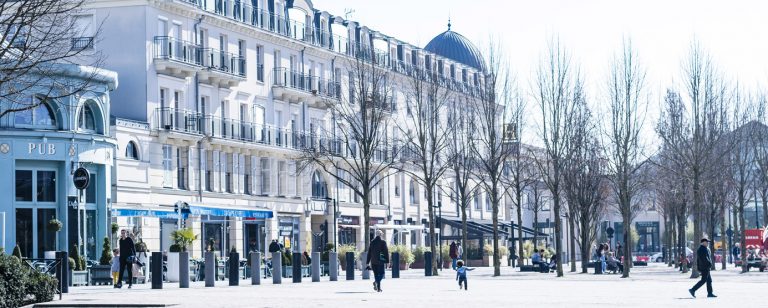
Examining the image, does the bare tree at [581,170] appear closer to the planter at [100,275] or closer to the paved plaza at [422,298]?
the paved plaza at [422,298]

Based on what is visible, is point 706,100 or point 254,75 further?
point 254,75

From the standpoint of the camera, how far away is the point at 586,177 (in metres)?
61.9

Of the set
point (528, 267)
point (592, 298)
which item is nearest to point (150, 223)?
point (528, 267)

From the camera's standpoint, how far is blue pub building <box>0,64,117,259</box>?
4475cm

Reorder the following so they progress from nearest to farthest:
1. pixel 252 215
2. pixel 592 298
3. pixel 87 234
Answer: pixel 592 298 → pixel 87 234 → pixel 252 215

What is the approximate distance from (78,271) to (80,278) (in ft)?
0.79

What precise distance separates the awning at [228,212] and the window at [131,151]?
3286mm

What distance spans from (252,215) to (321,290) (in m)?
23.3

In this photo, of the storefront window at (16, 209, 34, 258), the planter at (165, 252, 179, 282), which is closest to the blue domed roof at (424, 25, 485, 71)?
the storefront window at (16, 209, 34, 258)

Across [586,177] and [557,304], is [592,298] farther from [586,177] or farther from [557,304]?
[586,177]

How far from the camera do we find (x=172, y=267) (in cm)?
4353

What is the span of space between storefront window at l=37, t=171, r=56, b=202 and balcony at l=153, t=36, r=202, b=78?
10881mm

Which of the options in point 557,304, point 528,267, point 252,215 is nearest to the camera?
point 557,304

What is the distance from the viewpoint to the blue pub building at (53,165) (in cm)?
4475
